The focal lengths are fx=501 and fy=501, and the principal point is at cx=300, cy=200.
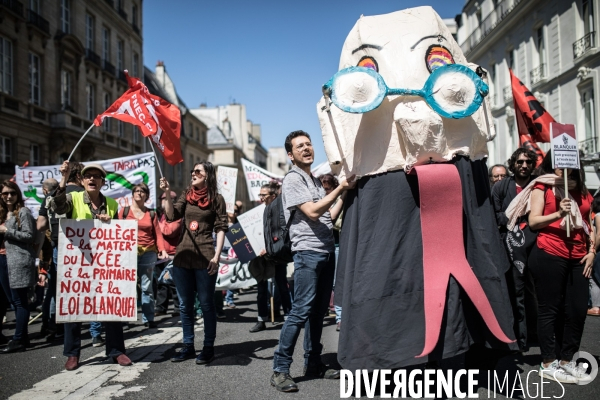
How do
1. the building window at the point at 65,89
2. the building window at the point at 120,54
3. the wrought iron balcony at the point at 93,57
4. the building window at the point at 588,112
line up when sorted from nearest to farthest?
the building window at the point at 588,112 < the building window at the point at 65,89 < the wrought iron balcony at the point at 93,57 < the building window at the point at 120,54

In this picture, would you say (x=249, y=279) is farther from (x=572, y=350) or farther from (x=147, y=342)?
(x=572, y=350)

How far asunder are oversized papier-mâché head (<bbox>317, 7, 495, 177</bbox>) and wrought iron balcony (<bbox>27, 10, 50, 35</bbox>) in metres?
21.2

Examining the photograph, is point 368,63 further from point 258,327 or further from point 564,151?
point 258,327

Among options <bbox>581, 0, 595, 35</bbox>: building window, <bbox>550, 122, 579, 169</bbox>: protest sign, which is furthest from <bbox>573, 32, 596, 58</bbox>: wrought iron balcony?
<bbox>550, 122, 579, 169</bbox>: protest sign

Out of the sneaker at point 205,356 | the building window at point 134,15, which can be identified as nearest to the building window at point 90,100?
the building window at point 134,15

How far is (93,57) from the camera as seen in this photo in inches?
1030

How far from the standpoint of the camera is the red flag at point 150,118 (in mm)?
5359

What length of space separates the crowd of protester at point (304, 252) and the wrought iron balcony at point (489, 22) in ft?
63.6

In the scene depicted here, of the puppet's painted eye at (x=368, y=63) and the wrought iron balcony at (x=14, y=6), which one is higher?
the wrought iron balcony at (x=14, y=6)

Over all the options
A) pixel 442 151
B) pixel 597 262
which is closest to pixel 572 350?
pixel 442 151

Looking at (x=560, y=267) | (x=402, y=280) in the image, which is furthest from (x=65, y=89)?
(x=560, y=267)

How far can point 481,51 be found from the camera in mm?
26078

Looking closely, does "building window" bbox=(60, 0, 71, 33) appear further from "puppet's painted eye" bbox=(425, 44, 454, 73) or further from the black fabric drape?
the black fabric drape

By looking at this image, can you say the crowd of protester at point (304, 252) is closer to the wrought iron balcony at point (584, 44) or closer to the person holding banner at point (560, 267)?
the person holding banner at point (560, 267)
